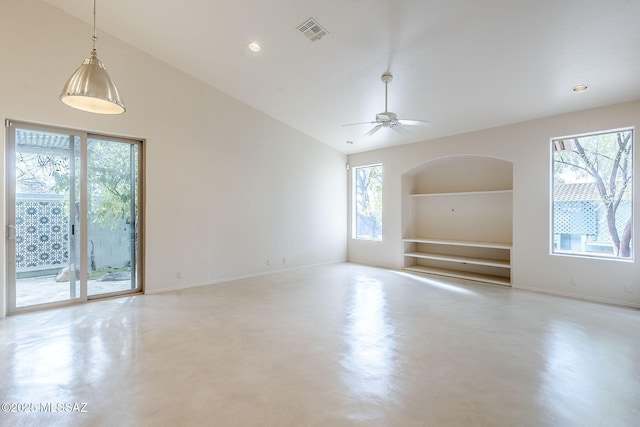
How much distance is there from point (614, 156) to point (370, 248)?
4860 millimetres

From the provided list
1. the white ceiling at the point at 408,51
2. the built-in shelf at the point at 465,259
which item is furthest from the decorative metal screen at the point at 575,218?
the white ceiling at the point at 408,51

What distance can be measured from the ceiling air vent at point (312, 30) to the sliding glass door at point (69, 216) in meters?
3.31

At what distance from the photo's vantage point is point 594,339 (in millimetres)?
3162

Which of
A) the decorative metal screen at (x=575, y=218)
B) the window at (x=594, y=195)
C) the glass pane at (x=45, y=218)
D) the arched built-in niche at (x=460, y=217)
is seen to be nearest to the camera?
the glass pane at (x=45, y=218)

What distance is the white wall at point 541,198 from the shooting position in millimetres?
4344

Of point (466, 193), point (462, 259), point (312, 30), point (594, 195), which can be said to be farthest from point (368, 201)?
point (312, 30)

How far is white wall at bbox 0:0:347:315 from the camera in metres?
3.86

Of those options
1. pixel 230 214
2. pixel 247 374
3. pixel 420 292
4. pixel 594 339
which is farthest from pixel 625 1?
pixel 230 214

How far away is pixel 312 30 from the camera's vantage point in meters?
3.56

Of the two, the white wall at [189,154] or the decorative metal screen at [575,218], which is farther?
the decorative metal screen at [575,218]

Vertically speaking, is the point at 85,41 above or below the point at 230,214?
above

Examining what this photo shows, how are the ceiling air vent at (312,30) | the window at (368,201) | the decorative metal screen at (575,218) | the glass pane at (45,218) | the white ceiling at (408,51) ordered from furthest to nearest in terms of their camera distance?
the window at (368,201), the decorative metal screen at (575,218), the glass pane at (45,218), the ceiling air vent at (312,30), the white ceiling at (408,51)

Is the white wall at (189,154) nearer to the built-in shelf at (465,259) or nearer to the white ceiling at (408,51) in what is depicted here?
the white ceiling at (408,51)

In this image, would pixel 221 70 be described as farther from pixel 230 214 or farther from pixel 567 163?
pixel 567 163
